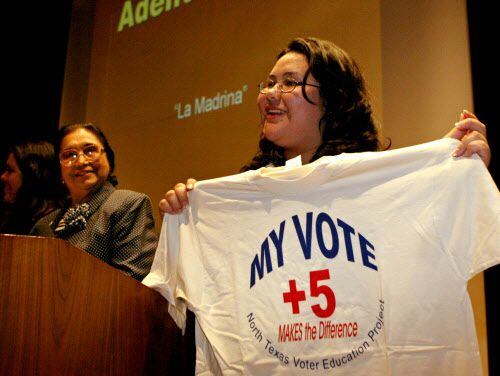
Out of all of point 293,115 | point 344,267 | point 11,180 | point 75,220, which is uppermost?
point 11,180

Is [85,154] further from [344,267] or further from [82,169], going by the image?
[344,267]

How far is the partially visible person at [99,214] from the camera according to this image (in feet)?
6.48

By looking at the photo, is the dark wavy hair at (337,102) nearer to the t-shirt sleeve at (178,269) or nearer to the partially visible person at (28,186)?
the t-shirt sleeve at (178,269)

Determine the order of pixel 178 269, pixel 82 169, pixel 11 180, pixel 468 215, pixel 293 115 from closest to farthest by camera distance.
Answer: pixel 468 215, pixel 178 269, pixel 293 115, pixel 82 169, pixel 11 180

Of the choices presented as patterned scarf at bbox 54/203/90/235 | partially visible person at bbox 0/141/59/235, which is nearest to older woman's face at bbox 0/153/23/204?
partially visible person at bbox 0/141/59/235

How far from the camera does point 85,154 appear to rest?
8.02 feet

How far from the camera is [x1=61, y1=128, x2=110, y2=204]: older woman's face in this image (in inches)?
94.0

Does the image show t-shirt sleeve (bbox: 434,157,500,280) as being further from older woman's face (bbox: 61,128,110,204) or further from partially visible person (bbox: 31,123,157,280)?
older woman's face (bbox: 61,128,110,204)

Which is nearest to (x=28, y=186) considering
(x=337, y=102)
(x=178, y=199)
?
(x=178, y=199)

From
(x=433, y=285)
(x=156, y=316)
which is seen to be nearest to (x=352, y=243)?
(x=433, y=285)

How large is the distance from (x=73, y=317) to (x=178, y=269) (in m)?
0.31

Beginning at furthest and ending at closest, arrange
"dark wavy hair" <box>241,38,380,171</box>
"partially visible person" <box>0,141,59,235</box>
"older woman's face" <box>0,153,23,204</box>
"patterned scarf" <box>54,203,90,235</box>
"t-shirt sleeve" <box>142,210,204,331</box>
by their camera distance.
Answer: "older woman's face" <box>0,153,23,204</box> < "partially visible person" <box>0,141,59,235</box> < "patterned scarf" <box>54,203,90,235</box> < "dark wavy hair" <box>241,38,380,171</box> < "t-shirt sleeve" <box>142,210,204,331</box>

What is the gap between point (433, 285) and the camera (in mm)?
1220

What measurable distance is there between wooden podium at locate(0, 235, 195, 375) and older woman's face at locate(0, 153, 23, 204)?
1.78 meters
